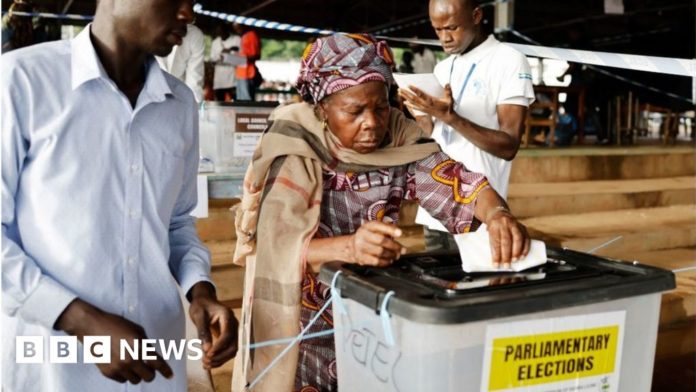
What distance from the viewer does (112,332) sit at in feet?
3.62

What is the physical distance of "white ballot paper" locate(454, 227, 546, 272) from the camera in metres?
1.30

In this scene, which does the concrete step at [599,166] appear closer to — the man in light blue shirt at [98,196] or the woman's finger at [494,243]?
the woman's finger at [494,243]

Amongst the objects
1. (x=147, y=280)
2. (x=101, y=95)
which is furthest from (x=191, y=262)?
(x=101, y=95)

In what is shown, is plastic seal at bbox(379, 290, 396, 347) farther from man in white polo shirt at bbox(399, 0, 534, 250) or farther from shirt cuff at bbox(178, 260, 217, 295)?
man in white polo shirt at bbox(399, 0, 534, 250)

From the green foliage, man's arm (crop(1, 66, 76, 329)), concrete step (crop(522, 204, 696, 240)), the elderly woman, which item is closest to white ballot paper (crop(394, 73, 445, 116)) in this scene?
the elderly woman

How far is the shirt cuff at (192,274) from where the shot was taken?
1.37 metres

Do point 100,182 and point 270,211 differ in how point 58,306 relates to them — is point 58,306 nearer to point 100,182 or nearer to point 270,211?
point 100,182

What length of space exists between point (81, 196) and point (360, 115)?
0.62 meters

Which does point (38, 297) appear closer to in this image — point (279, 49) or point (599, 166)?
point (599, 166)

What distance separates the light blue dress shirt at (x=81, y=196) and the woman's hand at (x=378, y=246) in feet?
1.13

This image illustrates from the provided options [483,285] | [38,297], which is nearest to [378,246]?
[483,285]

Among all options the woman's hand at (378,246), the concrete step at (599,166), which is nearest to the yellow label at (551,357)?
the woman's hand at (378,246)

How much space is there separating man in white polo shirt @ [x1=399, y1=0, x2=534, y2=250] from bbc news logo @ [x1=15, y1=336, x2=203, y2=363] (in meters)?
1.18

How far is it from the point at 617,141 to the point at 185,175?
8702 millimetres
